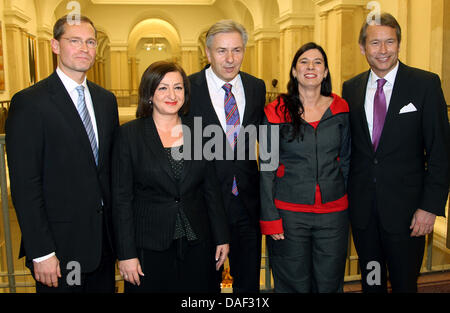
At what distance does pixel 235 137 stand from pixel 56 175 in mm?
1188

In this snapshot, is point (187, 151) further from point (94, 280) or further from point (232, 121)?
point (94, 280)

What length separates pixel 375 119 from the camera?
109 inches

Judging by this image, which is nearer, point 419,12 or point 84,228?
point 84,228

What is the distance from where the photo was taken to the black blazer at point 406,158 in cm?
264

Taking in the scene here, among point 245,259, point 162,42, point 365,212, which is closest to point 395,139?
point 365,212

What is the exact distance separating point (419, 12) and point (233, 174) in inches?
269

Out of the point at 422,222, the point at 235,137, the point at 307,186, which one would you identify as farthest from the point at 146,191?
the point at 422,222

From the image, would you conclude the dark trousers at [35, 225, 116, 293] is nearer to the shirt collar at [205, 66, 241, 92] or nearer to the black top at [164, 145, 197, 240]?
the black top at [164, 145, 197, 240]

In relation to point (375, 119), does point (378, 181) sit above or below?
below

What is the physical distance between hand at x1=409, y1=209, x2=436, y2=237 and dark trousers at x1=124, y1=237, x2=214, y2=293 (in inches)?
53.7

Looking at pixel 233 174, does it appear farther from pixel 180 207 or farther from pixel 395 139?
pixel 395 139

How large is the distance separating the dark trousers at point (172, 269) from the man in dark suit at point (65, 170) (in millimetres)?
282

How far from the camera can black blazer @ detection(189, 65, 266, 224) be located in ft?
9.45

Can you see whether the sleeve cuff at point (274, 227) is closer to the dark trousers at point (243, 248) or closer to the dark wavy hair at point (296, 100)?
the dark trousers at point (243, 248)
